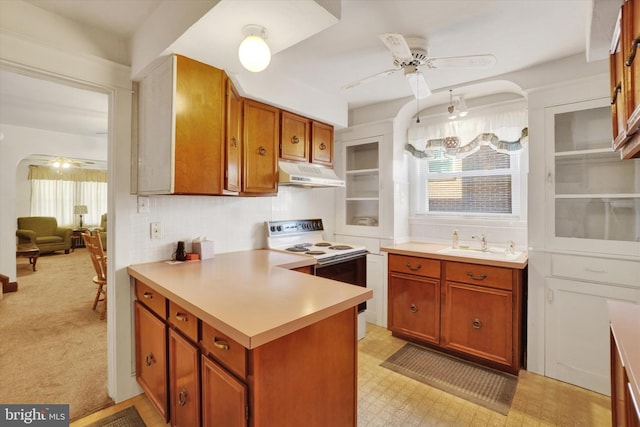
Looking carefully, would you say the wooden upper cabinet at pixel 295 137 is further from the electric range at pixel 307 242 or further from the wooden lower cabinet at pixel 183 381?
the wooden lower cabinet at pixel 183 381

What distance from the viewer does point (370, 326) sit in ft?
10.5

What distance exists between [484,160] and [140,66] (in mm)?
3044

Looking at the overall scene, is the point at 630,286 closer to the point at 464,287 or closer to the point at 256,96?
the point at 464,287

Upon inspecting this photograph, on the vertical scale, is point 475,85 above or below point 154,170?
above

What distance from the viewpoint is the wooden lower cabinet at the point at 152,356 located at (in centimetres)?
161

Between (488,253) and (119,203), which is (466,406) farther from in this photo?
(119,203)

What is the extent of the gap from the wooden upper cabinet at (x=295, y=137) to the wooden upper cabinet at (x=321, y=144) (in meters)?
0.07

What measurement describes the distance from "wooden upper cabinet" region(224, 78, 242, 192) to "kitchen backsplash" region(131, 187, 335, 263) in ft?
1.27

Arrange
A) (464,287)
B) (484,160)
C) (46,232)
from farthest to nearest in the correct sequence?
(46,232) < (484,160) < (464,287)

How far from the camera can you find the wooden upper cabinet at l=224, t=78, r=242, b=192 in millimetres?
1930

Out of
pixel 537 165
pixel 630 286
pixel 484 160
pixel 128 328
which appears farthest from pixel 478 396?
pixel 128 328

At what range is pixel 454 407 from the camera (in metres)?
1.91

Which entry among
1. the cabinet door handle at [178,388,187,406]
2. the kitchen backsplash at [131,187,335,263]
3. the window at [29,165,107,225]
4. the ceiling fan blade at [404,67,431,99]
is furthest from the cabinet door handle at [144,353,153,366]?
the window at [29,165,107,225]

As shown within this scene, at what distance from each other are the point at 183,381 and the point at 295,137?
2.04m
